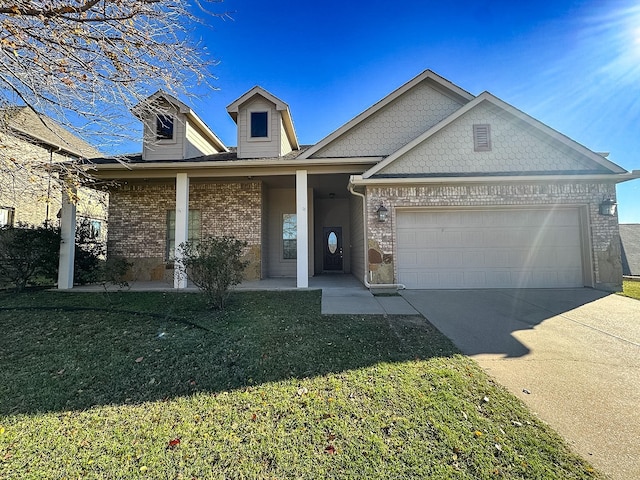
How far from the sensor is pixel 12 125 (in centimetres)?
552

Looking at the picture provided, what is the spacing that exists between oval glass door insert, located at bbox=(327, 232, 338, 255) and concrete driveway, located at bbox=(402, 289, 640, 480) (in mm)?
6555

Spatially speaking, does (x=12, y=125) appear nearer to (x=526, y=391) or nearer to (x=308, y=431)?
(x=308, y=431)

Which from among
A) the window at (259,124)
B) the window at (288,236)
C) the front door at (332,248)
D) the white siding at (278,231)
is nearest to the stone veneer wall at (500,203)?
the white siding at (278,231)

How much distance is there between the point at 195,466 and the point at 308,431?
87 cm

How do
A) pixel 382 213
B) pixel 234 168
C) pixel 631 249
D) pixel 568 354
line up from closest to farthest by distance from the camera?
pixel 568 354 → pixel 382 213 → pixel 234 168 → pixel 631 249

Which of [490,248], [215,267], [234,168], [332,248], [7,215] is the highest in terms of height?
[234,168]

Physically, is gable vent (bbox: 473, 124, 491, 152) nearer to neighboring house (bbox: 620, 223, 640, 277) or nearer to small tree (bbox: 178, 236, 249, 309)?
small tree (bbox: 178, 236, 249, 309)

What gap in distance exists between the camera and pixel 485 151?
841cm

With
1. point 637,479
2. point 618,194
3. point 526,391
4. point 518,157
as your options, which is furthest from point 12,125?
point 618,194

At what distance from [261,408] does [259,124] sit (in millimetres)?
10127

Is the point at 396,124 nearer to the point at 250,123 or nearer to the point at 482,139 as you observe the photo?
the point at 482,139

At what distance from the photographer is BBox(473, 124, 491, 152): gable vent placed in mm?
8414

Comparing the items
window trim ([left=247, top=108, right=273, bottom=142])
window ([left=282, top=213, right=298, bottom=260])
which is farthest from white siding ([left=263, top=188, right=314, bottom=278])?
window trim ([left=247, top=108, right=273, bottom=142])

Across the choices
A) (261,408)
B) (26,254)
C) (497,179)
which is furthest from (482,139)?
(26,254)
